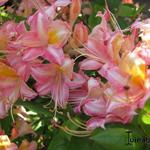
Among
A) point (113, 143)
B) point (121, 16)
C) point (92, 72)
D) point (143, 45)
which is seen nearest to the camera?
point (113, 143)

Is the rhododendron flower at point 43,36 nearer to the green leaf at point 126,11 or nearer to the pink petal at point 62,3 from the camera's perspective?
the pink petal at point 62,3

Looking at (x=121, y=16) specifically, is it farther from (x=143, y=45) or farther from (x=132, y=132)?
(x=132, y=132)

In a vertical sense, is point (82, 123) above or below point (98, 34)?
below

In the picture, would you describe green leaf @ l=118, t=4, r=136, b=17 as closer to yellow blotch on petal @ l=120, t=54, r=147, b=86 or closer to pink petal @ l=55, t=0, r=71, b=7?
pink petal @ l=55, t=0, r=71, b=7

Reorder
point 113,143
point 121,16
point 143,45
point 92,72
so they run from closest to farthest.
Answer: point 113,143 < point 143,45 < point 92,72 < point 121,16

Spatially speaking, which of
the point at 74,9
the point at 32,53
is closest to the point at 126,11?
the point at 74,9

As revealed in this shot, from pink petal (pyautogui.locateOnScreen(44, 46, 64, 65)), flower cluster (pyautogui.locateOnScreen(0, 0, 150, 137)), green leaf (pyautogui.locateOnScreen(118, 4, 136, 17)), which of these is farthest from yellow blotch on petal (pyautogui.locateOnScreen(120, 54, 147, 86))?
green leaf (pyautogui.locateOnScreen(118, 4, 136, 17))

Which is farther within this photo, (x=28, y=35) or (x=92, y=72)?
(x=92, y=72)

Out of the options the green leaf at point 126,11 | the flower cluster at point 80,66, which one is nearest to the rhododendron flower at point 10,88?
the flower cluster at point 80,66

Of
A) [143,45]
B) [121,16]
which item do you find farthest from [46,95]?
[121,16]
